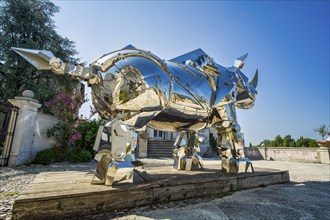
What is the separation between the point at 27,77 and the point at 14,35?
3256 mm

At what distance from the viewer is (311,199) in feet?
7.88

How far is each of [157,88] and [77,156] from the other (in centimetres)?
725

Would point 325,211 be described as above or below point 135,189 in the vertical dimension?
below

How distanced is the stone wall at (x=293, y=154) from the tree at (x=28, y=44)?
50.8ft

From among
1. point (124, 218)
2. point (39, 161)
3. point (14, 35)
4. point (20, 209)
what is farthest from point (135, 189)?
point (14, 35)

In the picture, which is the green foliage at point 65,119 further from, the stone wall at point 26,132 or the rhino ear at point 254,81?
the rhino ear at point 254,81

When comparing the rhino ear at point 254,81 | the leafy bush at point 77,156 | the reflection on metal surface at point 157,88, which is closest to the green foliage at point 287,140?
the leafy bush at point 77,156

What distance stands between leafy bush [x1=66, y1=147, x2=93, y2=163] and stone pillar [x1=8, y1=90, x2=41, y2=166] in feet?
4.82

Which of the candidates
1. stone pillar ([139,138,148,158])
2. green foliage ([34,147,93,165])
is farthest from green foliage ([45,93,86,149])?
stone pillar ([139,138,148,158])

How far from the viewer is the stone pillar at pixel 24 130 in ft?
19.4

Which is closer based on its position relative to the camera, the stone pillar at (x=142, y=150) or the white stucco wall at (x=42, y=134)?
the white stucco wall at (x=42, y=134)

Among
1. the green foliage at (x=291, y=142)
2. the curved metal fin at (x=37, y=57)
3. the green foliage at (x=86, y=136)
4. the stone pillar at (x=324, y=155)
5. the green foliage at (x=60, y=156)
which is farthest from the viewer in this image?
the green foliage at (x=291, y=142)

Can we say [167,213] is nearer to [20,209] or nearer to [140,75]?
[20,209]

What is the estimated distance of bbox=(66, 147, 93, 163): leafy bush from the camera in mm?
7689
